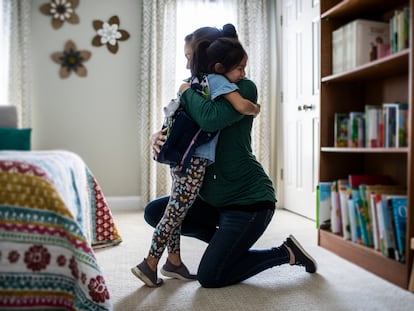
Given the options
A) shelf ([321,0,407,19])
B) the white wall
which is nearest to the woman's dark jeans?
shelf ([321,0,407,19])

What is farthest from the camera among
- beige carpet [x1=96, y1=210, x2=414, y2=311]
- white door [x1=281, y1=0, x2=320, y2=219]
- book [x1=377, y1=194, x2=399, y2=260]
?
white door [x1=281, y1=0, x2=320, y2=219]

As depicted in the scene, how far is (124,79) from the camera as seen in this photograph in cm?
399

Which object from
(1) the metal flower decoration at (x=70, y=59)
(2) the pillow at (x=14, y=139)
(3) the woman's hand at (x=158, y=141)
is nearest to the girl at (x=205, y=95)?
(3) the woman's hand at (x=158, y=141)

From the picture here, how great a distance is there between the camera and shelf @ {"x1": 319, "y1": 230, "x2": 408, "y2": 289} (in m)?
1.71

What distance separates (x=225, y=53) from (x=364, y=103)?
3.43 ft

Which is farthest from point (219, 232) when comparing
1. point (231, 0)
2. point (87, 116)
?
point (231, 0)

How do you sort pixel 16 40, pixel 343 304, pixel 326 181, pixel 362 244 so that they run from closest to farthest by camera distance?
pixel 343 304 → pixel 362 244 → pixel 326 181 → pixel 16 40

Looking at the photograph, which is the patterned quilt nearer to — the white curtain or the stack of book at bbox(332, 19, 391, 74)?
the stack of book at bbox(332, 19, 391, 74)

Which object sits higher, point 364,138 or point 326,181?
point 364,138

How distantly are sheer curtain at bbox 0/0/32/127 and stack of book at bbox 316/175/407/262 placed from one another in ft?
9.43

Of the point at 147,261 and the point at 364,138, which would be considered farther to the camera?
the point at 364,138

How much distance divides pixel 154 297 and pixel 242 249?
15.4 inches

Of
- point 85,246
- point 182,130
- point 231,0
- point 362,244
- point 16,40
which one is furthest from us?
point 231,0

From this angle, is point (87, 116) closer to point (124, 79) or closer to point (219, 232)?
point (124, 79)
